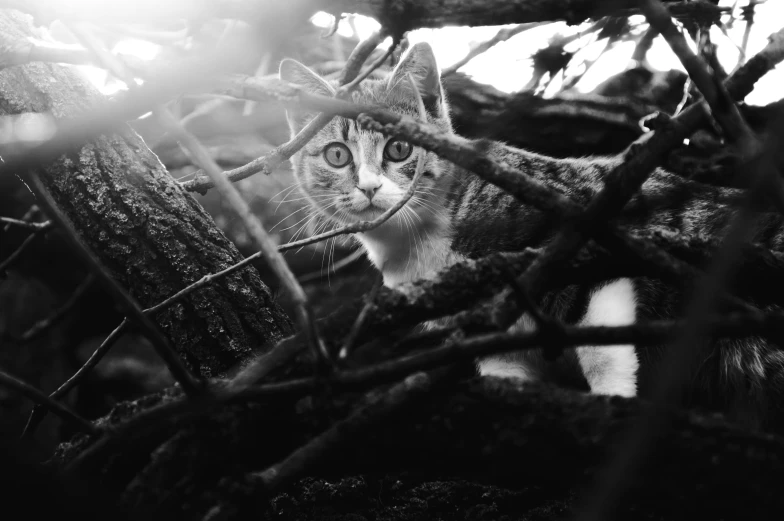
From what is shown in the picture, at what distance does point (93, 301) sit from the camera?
3.72m

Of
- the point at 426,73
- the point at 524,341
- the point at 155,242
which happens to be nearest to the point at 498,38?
the point at 426,73

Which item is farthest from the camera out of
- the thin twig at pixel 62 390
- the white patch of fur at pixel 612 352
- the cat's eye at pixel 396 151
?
the cat's eye at pixel 396 151

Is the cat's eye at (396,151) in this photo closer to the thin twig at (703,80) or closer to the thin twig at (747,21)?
the thin twig at (747,21)

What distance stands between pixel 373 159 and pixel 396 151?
11 centimetres

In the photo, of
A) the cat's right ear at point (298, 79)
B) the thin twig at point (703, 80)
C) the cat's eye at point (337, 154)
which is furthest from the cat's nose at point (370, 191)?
the thin twig at point (703, 80)

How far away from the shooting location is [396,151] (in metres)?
2.65

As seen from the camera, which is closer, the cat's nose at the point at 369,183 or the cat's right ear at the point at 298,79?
the cat's nose at the point at 369,183

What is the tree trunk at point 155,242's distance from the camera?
1753 millimetres

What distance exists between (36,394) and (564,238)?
0.87 meters

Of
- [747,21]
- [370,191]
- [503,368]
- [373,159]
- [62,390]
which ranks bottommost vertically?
[503,368]

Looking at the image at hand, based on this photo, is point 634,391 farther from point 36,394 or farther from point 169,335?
point 36,394

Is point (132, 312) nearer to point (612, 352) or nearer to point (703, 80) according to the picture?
point (703, 80)

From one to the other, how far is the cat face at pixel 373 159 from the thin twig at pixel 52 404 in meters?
1.67

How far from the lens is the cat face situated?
252 centimetres
